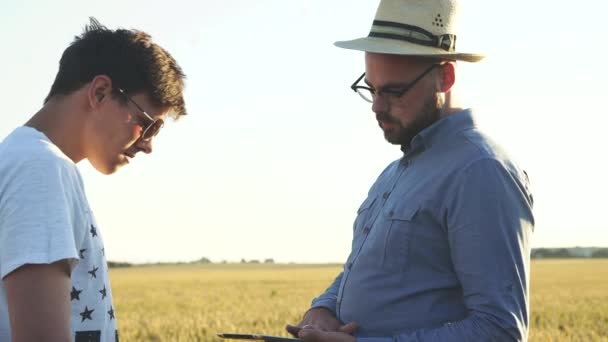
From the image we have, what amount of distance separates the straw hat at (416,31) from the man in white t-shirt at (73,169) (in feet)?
2.41

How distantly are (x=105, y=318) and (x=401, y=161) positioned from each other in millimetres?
1285

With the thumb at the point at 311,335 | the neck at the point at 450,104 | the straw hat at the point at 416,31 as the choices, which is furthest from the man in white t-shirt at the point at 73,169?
the neck at the point at 450,104

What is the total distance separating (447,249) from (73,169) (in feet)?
3.99

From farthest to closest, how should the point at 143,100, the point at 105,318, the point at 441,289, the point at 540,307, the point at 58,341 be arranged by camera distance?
1. the point at 540,307
2. the point at 441,289
3. the point at 143,100
4. the point at 105,318
5. the point at 58,341

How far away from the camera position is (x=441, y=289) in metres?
2.83

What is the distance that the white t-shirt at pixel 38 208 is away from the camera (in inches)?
83.0

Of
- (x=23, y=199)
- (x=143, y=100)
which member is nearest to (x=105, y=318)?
(x=23, y=199)

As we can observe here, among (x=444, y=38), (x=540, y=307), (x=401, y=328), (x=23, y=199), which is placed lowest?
(x=540, y=307)

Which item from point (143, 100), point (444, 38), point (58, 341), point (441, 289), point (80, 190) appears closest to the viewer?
point (58, 341)

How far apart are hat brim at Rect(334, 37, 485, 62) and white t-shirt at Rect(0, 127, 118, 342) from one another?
3.90 feet

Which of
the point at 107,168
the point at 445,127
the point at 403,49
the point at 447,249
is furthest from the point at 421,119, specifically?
the point at 107,168

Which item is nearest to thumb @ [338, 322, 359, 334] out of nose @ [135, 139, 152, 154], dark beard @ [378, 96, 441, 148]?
dark beard @ [378, 96, 441, 148]

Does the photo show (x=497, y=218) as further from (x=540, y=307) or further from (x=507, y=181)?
(x=540, y=307)

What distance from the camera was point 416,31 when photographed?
10.1 feet
